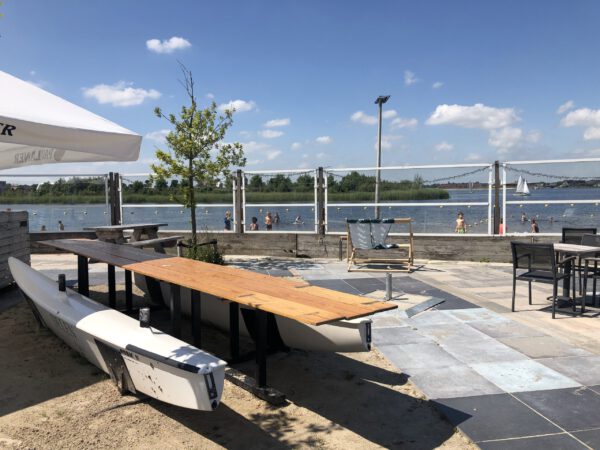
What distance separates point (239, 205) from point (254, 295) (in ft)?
27.1

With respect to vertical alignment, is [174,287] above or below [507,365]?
above

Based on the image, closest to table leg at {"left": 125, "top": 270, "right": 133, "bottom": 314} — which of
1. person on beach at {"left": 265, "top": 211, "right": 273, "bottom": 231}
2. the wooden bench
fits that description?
the wooden bench

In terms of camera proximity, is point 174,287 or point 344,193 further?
point 344,193

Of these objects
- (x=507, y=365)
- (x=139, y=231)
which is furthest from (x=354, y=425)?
(x=139, y=231)

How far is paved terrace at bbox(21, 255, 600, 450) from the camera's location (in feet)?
9.36

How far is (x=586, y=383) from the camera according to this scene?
345cm

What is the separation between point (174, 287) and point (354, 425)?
1753 millimetres

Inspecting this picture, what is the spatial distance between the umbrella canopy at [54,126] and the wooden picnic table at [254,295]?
3.40 ft

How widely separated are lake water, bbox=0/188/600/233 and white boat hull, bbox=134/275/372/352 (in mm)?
6495

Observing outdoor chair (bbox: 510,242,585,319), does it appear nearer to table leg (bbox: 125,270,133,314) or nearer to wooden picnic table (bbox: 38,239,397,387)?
wooden picnic table (bbox: 38,239,397,387)

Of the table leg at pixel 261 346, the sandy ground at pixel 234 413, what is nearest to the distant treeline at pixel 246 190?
the sandy ground at pixel 234 413

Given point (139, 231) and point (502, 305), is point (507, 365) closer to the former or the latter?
point (502, 305)

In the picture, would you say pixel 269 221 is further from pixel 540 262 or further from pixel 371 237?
pixel 540 262

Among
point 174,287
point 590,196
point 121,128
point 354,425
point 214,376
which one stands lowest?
point 354,425
